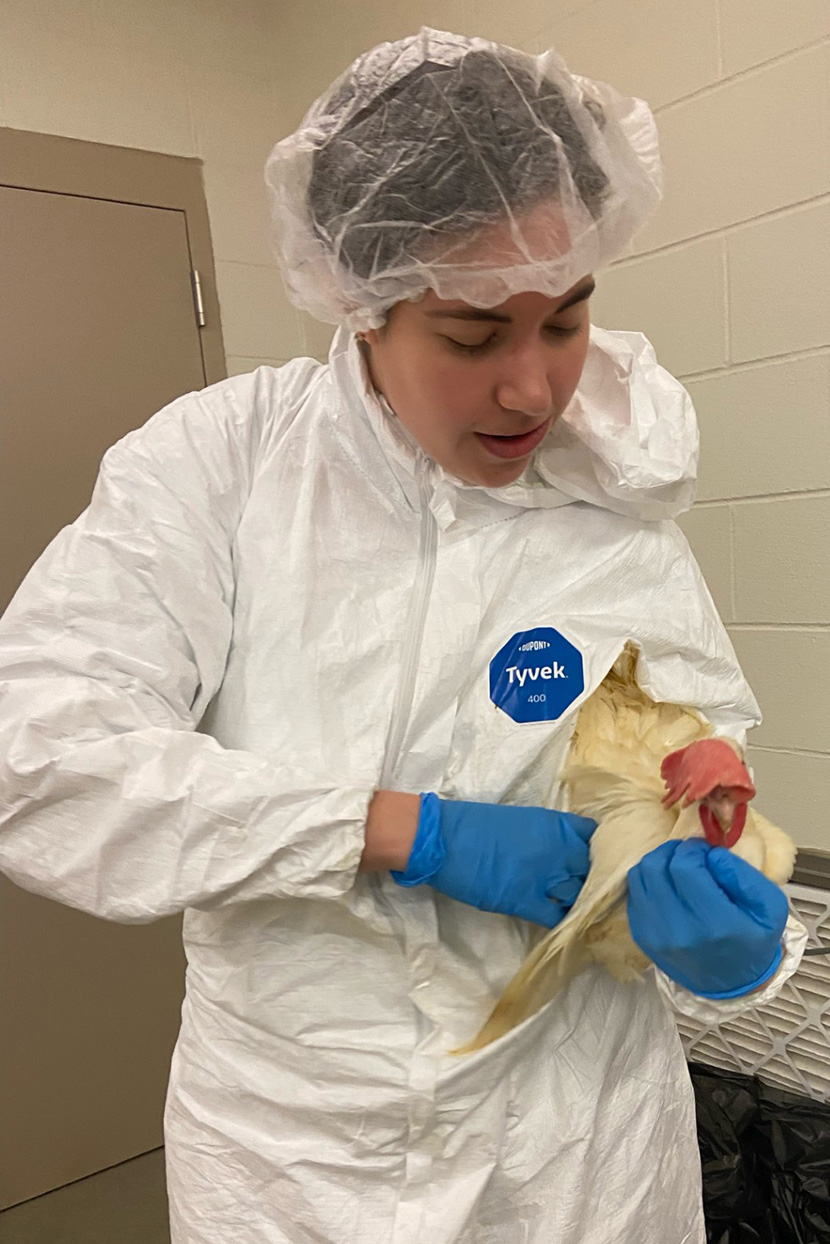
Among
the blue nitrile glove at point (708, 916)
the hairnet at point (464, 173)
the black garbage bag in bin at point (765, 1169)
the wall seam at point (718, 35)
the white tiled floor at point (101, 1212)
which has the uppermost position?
the wall seam at point (718, 35)

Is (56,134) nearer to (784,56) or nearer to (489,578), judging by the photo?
(784,56)

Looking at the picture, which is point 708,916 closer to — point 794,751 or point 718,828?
point 718,828

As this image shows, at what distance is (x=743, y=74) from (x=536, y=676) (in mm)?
1124

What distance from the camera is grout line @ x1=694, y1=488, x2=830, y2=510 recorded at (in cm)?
144

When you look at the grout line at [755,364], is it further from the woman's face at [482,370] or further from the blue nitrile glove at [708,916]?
the blue nitrile glove at [708,916]

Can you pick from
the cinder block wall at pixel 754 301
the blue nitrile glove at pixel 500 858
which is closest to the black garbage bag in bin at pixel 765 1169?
the cinder block wall at pixel 754 301

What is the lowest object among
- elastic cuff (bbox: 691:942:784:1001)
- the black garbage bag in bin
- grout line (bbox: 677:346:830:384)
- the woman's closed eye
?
the black garbage bag in bin

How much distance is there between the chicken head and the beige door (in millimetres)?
1682

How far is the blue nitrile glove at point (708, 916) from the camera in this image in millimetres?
721

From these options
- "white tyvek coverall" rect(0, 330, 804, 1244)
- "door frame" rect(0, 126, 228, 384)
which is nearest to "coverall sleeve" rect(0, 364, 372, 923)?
"white tyvek coverall" rect(0, 330, 804, 1244)

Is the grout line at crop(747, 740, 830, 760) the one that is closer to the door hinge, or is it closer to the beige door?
the beige door

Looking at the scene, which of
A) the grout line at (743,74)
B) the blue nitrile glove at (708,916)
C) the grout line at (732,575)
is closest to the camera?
the blue nitrile glove at (708,916)

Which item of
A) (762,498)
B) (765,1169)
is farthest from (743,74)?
(765,1169)

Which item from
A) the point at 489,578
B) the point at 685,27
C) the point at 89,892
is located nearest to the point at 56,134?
the point at 685,27
